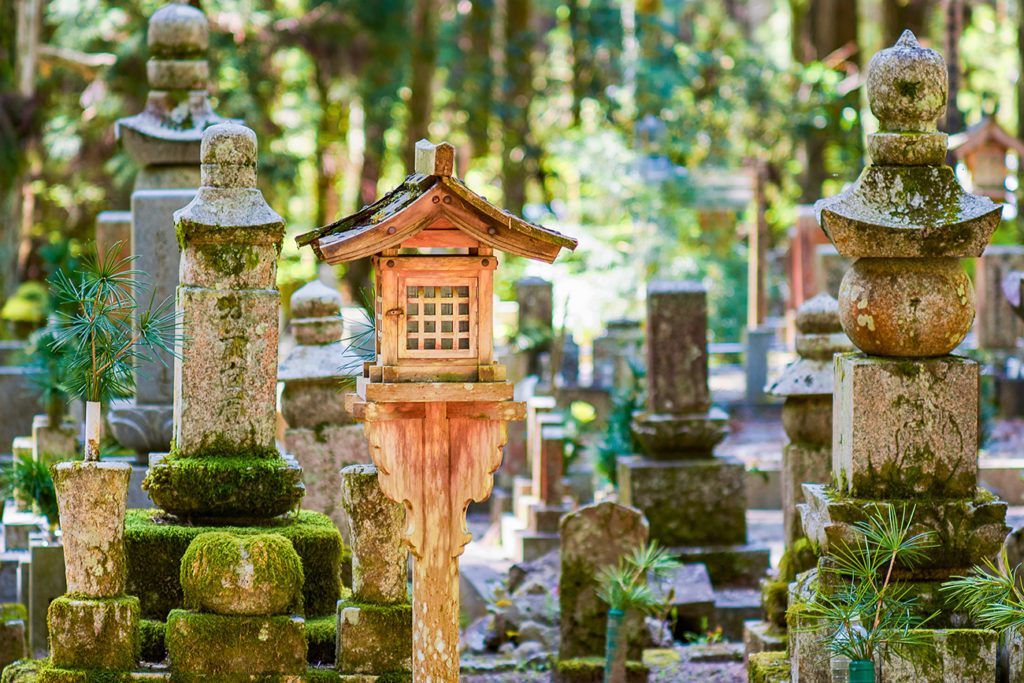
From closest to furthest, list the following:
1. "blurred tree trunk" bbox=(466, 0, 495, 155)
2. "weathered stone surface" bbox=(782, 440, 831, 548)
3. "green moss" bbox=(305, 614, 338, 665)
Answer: "green moss" bbox=(305, 614, 338, 665), "weathered stone surface" bbox=(782, 440, 831, 548), "blurred tree trunk" bbox=(466, 0, 495, 155)

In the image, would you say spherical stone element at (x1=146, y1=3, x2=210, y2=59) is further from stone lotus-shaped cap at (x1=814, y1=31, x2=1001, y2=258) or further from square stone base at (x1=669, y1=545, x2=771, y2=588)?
square stone base at (x1=669, y1=545, x2=771, y2=588)

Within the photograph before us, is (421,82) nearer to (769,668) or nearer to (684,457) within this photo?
(684,457)

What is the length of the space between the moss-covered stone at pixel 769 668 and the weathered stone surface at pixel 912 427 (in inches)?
35.4

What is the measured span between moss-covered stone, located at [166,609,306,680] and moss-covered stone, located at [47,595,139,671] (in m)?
0.24

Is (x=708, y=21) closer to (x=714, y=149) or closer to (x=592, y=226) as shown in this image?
(x=714, y=149)

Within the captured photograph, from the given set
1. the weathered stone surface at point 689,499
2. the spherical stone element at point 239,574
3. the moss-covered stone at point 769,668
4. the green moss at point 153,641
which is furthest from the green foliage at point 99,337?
the weathered stone surface at point 689,499

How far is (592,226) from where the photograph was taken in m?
20.3

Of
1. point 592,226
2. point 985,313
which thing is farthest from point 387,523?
point 592,226

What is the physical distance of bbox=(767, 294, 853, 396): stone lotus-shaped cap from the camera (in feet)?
27.0

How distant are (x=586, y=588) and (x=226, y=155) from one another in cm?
324

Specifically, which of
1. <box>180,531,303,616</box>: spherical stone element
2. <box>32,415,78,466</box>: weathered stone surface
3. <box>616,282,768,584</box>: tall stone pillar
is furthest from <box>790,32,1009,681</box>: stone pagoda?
<box>32,415,78,466</box>: weathered stone surface

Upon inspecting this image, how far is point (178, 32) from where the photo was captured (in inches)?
358

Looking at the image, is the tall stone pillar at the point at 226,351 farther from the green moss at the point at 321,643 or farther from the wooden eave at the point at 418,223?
the wooden eave at the point at 418,223

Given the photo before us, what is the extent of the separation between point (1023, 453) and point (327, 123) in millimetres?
17563
